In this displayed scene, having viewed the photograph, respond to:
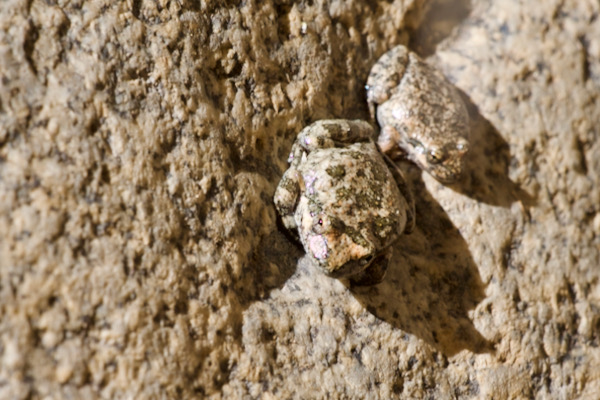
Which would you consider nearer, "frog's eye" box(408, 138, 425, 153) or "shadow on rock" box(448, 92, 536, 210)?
"frog's eye" box(408, 138, 425, 153)

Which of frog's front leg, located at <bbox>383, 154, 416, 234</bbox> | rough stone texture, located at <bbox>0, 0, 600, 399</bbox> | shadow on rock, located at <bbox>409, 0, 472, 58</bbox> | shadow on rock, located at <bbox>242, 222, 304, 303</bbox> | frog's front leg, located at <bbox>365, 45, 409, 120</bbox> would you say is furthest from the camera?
shadow on rock, located at <bbox>409, 0, 472, 58</bbox>

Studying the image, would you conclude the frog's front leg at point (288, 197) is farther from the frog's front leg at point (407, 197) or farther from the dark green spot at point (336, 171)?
the frog's front leg at point (407, 197)

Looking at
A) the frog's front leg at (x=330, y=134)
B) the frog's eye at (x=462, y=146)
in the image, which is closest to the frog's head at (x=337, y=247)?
the frog's front leg at (x=330, y=134)

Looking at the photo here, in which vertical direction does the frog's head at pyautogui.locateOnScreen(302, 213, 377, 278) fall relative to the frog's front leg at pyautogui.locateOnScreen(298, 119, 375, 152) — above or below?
below

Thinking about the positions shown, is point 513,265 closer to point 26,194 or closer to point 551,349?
point 551,349

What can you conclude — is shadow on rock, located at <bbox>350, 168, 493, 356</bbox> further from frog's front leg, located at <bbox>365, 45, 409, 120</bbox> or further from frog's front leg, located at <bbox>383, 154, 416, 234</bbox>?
frog's front leg, located at <bbox>365, 45, 409, 120</bbox>

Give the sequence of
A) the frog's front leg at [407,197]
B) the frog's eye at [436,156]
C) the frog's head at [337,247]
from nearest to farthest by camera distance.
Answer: the frog's head at [337,247], the frog's front leg at [407,197], the frog's eye at [436,156]

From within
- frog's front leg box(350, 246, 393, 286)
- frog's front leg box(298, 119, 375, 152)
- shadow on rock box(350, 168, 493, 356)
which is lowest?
shadow on rock box(350, 168, 493, 356)

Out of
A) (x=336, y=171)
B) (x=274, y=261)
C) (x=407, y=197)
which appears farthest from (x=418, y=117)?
(x=274, y=261)

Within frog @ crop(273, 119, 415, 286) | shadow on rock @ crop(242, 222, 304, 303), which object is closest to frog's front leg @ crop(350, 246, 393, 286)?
frog @ crop(273, 119, 415, 286)
